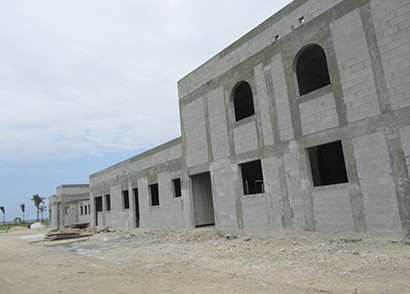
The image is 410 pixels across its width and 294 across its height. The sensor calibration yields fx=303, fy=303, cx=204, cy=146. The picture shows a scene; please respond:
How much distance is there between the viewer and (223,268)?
7715 millimetres

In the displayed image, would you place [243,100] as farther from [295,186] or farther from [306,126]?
[295,186]

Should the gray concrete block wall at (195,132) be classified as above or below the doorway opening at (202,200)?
above

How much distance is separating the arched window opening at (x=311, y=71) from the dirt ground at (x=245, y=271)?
712cm

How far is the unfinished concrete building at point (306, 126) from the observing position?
29.4ft

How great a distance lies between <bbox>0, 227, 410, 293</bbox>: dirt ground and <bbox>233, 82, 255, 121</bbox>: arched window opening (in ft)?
28.1

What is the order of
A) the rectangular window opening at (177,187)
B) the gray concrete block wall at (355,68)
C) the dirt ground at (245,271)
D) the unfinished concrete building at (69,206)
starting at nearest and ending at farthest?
1. the dirt ground at (245,271)
2. the gray concrete block wall at (355,68)
3. the rectangular window opening at (177,187)
4. the unfinished concrete building at (69,206)

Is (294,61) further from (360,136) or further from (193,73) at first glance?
(193,73)

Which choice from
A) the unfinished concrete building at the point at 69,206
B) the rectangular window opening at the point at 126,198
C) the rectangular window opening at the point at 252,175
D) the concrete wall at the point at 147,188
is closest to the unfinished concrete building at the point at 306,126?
the concrete wall at the point at 147,188

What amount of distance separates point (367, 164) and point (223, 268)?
5.48 metres

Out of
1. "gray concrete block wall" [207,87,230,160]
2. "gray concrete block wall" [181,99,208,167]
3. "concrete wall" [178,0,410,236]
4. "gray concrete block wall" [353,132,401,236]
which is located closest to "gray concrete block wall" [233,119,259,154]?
"concrete wall" [178,0,410,236]

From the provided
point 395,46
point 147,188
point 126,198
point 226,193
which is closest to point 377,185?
point 395,46

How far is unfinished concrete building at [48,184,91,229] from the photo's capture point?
37.3 m

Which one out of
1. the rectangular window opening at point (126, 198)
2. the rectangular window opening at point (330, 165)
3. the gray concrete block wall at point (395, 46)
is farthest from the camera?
the rectangular window opening at point (126, 198)

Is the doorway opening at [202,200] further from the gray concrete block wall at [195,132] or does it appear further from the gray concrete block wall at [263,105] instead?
the gray concrete block wall at [263,105]
